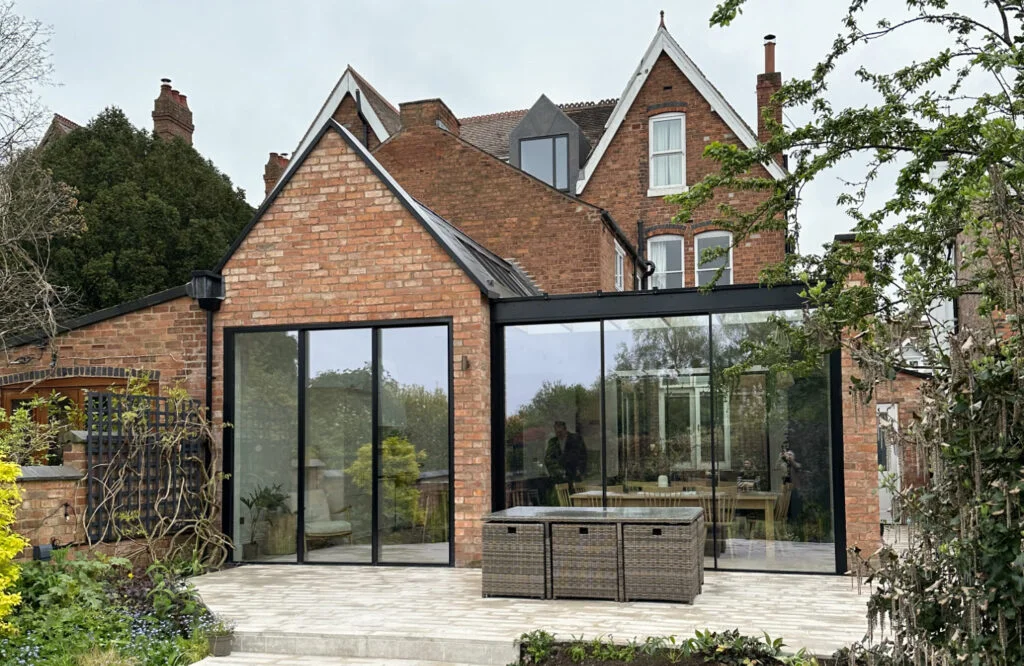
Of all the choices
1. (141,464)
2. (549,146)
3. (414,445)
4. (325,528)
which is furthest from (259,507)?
(549,146)

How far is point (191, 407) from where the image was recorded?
10.8 meters

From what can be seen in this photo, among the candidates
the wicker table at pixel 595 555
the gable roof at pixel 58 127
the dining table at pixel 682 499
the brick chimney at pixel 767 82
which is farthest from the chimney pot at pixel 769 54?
the gable roof at pixel 58 127

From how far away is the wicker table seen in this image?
26.1ft

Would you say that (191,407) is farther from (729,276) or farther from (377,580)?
(729,276)

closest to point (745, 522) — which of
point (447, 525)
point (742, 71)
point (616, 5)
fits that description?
point (447, 525)

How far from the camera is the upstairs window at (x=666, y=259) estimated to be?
20.0 meters

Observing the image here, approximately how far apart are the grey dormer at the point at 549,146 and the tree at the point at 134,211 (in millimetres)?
7595

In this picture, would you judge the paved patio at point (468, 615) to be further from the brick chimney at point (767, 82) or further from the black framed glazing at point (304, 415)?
the brick chimney at point (767, 82)

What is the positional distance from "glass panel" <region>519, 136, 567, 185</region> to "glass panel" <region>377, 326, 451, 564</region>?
1144 centimetres

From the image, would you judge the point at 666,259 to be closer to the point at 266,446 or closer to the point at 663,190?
the point at 663,190

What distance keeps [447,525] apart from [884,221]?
216 inches

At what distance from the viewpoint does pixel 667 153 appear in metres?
20.1

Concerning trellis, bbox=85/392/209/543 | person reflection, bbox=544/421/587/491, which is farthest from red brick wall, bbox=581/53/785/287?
trellis, bbox=85/392/209/543

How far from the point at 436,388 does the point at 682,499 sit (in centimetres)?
293
